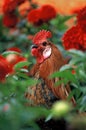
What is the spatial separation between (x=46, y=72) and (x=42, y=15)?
155 centimetres

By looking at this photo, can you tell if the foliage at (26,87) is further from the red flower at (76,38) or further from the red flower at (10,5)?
the red flower at (10,5)

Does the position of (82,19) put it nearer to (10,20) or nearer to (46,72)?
(46,72)

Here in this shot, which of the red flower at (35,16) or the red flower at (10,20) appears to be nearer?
the red flower at (35,16)

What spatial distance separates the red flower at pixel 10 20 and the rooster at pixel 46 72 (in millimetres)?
1783

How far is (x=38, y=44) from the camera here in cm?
311

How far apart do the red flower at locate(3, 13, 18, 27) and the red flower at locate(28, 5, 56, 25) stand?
0.39 m

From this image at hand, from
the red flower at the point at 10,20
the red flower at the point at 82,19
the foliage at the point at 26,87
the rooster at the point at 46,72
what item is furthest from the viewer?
the red flower at the point at 10,20

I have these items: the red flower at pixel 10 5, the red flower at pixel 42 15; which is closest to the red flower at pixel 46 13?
the red flower at pixel 42 15

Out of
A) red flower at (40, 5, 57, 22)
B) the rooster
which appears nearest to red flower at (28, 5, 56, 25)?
red flower at (40, 5, 57, 22)

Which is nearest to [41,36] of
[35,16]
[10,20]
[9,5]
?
[35,16]

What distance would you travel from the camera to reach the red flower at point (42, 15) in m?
4.47

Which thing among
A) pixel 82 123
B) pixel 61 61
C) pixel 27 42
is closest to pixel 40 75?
pixel 61 61

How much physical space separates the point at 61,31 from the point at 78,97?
234 cm

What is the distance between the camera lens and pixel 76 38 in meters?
3.09
